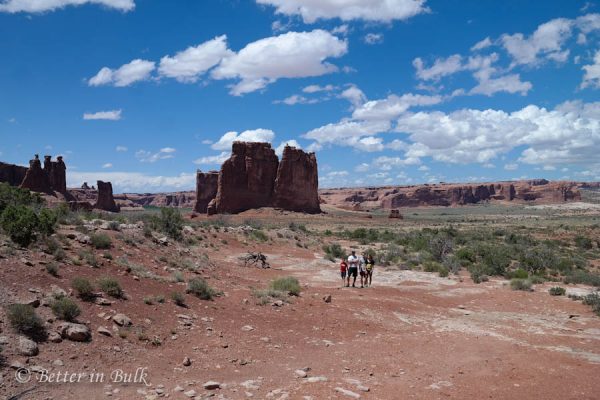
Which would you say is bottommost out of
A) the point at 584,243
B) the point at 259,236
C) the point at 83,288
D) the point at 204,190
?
the point at 584,243

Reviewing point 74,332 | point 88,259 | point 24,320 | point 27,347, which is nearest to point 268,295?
point 88,259

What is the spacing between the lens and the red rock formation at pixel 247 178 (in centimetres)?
7231

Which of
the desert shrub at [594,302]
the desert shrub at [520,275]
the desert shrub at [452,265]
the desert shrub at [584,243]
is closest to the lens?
the desert shrub at [594,302]

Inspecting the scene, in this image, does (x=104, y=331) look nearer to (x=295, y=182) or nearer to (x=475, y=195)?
(x=295, y=182)

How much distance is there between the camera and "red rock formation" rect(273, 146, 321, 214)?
73.7 meters

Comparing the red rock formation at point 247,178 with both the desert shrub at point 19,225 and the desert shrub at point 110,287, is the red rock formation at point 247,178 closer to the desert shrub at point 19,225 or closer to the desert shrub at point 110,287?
the desert shrub at point 19,225

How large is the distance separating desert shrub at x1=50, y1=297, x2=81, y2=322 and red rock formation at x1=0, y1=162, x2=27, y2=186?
78.6 metres

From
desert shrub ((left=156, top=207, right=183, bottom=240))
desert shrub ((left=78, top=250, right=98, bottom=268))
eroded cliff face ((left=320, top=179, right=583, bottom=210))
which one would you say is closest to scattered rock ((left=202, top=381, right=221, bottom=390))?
desert shrub ((left=78, top=250, right=98, bottom=268))

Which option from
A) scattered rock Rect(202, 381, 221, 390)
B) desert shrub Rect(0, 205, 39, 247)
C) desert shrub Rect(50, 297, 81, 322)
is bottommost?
scattered rock Rect(202, 381, 221, 390)

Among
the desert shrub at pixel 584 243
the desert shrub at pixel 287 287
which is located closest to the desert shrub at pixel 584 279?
the desert shrub at pixel 287 287

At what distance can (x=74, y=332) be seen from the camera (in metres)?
6.74

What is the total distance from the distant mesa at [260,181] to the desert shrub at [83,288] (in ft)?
209

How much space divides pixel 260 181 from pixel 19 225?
64223 millimetres

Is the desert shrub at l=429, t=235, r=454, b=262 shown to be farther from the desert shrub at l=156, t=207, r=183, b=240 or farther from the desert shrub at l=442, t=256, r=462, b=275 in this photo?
the desert shrub at l=156, t=207, r=183, b=240
